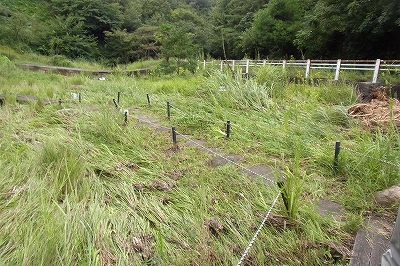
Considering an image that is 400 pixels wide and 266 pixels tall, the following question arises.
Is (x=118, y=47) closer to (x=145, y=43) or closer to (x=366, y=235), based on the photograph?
(x=145, y=43)

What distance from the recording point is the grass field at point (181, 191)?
114 cm

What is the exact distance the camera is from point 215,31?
23.2 m

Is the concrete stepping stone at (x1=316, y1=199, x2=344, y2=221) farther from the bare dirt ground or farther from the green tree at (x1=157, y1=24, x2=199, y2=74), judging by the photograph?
the green tree at (x1=157, y1=24, x2=199, y2=74)

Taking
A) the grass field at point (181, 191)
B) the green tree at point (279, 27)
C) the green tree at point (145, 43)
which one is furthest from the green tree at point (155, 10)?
the grass field at point (181, 191)

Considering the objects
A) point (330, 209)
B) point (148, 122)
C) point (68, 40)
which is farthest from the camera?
point (68, 40)

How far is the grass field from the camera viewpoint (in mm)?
1136

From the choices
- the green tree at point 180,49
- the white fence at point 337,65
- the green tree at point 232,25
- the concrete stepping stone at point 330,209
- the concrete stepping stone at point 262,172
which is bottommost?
the concrete stepping stone at point 330,209

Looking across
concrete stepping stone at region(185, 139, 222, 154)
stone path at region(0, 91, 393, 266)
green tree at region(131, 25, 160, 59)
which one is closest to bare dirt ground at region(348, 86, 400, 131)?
stone path at region(0, 91, 393, 266)

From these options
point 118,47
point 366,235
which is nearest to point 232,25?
point 118,47

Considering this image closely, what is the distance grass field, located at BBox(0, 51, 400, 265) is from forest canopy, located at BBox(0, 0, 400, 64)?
2774 millimetres

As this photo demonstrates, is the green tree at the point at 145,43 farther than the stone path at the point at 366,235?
Yes

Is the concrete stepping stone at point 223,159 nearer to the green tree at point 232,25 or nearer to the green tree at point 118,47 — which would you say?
the green tree at point 232,25

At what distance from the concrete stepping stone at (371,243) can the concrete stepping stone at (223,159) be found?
3.61 feet

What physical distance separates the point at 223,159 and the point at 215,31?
23.2 meters
